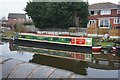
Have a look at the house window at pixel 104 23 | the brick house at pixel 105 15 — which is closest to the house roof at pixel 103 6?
the brick house at pixel 105 15

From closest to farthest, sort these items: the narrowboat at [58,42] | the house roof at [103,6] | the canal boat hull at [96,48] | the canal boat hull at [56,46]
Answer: the canal boat hull at [96,48]
the canal boat hull at [56,46]
the narrowboat at [58,42]
the house roof at [103,6]

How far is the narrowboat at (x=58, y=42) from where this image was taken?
32.9m

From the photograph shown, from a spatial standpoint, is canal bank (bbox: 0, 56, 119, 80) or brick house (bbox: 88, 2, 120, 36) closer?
canal bank (bbox: 0, 56, 119, 80)

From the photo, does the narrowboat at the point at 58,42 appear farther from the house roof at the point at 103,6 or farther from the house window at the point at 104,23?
the house roof at the point at 103,6

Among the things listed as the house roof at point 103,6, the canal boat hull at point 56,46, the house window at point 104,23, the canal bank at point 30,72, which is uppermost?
the house roof at point 103,6

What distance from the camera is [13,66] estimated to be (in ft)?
19.2

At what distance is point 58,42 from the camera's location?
3562 cm

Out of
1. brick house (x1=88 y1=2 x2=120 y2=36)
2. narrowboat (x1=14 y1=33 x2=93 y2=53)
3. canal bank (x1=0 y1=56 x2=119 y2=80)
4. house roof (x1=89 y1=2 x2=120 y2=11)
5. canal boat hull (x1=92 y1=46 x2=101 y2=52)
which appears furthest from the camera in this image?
house roof (x1=89 y1=2 x2=120 y2=11)

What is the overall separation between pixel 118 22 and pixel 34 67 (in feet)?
142

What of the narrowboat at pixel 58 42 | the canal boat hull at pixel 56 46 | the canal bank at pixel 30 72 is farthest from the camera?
the narrowboat at pixel 58 42

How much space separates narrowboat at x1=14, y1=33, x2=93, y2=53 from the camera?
32875 millimetres

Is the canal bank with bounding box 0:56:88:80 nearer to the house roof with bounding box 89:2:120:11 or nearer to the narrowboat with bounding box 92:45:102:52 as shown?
the narrowboat with bounding box 92:45:102:52

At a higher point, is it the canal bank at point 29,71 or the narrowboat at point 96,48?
the canal bank at point 29,71

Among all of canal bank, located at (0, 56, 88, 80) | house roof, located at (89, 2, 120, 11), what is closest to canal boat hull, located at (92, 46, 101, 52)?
house roof, located at (89, 2, 120, 11)
